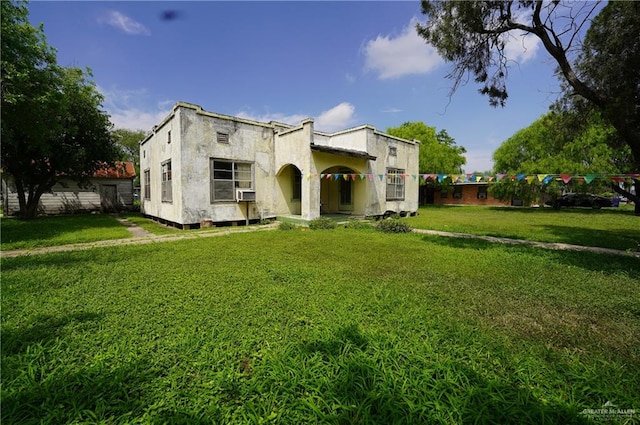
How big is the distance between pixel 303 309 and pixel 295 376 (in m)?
1.25

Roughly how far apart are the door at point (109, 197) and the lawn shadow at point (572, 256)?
70.7ft

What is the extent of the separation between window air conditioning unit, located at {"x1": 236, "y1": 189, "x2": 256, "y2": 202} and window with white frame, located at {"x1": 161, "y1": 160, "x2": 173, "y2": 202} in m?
2.82

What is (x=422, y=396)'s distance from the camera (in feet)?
6.82

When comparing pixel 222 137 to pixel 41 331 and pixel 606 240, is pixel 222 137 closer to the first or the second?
pixel 41 331

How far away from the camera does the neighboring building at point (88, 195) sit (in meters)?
16.8

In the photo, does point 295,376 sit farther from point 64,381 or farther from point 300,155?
point 300,155

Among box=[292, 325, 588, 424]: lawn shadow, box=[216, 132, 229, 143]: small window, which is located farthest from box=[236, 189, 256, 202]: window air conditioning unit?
box=[292, 325, 588, 424]: lawn shadow

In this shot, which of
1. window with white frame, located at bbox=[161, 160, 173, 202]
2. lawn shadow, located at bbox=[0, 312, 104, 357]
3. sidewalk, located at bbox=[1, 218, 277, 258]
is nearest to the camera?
lawn shadow, located at bbox=[0, 312, 104, 357]

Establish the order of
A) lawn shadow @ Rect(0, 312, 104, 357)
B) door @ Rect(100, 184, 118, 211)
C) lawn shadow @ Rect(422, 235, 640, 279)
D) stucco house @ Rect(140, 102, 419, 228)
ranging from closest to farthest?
lawn shadow @ Rect(0, 312, 104, 357) → lawn shadow @ Rect(422, 235, 640, 279) → stucco house @ Rect(140, 102, 419, 228) → door @ Rect(100, 184, 118, 211)

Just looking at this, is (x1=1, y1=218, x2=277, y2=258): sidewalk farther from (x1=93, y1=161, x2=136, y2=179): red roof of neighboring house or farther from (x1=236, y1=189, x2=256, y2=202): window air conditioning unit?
(x1=93, y1=161, x2=136, y2=179): red roof of neighboring house

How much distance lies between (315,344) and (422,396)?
104cm

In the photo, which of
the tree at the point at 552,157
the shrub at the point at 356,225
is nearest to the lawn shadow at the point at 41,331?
the shrub at the point at 356,225

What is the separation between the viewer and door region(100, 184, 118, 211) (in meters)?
19.9

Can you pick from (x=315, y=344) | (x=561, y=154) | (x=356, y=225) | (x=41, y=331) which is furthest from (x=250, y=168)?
(x=561, y=154)
